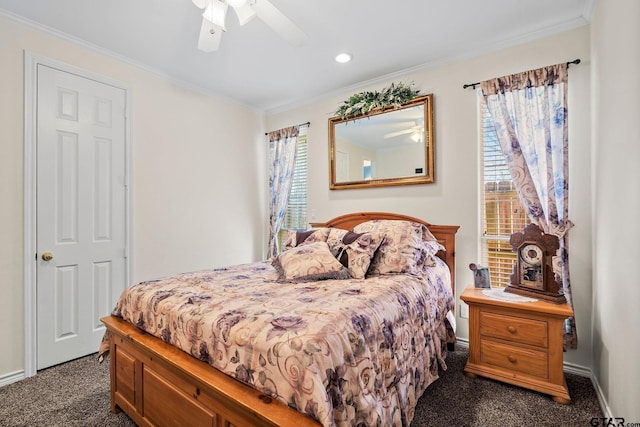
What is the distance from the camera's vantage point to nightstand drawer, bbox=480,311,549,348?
6.63 feet

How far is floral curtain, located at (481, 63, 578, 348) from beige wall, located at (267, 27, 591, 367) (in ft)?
0.27

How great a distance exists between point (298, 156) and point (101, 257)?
248 cm

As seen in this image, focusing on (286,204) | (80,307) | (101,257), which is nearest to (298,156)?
(286,204)

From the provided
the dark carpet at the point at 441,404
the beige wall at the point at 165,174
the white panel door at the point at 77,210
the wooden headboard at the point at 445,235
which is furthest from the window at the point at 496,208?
the white panel door at the point at 77,210

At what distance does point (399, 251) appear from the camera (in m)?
2.44

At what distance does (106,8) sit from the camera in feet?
7.37

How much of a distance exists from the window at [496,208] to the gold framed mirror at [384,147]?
18.3 inches

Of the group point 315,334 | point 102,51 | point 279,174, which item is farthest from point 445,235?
point 102,51

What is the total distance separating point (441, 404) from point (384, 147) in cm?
237

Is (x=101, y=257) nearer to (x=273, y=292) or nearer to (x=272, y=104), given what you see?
(x=273, y=292)

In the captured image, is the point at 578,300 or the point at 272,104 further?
the point at 272,104

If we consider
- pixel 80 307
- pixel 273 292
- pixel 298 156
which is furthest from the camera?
pixel 298 156

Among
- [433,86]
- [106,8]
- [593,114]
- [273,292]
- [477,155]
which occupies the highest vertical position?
[106,8]

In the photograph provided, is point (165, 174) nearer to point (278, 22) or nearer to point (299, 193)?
point (299, 193)
